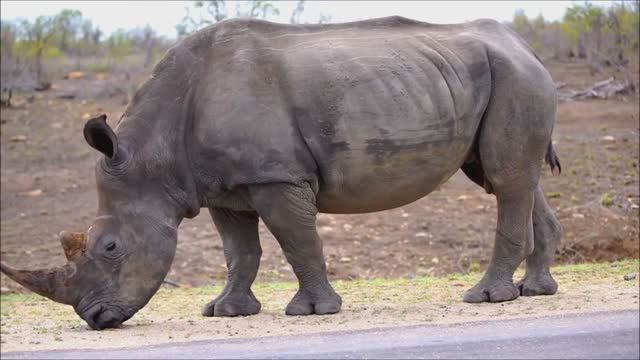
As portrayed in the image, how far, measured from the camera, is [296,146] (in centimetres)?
775

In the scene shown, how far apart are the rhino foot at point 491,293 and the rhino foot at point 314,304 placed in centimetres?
98

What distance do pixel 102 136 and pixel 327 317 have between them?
1933mm

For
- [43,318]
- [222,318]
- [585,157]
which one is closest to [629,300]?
[222,318]

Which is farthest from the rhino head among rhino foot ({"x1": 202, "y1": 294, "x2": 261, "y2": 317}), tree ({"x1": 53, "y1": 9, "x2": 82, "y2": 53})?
tree ({"x1": 53, "y1": 9, "x2": 82, "y2": 53})

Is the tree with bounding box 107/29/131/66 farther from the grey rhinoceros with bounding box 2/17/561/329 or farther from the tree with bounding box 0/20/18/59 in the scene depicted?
the grey rhinoceros with bounding box 2/17/561/329

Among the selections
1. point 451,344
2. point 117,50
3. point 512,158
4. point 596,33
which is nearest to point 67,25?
point 117,50

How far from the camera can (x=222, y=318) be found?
818 cm

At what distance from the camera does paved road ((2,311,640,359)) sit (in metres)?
5.81

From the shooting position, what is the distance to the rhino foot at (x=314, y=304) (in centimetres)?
794

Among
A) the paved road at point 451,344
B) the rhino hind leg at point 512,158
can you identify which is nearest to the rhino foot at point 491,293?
the rhino hind leg at point 512,158

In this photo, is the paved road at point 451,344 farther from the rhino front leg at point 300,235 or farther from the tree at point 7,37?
the tree at point 7,37

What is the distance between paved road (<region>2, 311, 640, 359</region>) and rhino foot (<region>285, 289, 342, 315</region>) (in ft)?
3.45

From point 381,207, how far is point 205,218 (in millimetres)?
8378

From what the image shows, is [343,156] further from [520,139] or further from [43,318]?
[43,318]
